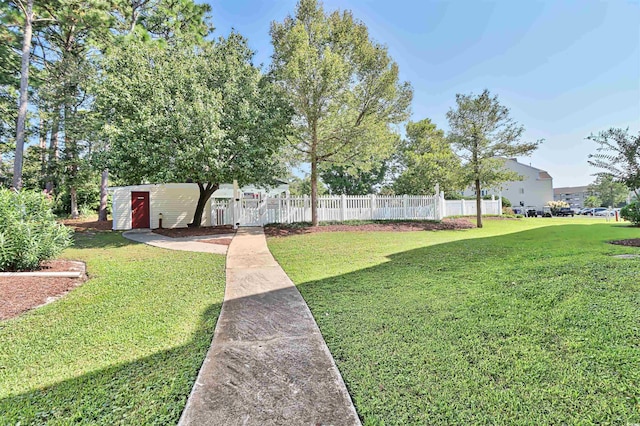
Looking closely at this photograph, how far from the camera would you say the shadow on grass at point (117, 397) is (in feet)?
6.57

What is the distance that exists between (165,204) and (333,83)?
11.1 metres

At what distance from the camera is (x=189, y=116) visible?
35.5ft

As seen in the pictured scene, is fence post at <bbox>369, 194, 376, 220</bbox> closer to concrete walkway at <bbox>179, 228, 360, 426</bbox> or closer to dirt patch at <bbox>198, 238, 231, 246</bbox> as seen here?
dirt patch at <bbox>198, 238, 231, 246</bbox>

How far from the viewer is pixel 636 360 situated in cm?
238

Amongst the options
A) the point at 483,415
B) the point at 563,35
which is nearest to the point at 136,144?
the point at 483,415

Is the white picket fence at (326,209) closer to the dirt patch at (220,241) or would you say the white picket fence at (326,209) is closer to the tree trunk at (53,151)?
the dirt patch at (220,241)

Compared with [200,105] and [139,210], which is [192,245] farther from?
[139,210]

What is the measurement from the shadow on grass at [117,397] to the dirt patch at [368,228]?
30.3 ft

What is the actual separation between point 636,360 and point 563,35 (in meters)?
11.3

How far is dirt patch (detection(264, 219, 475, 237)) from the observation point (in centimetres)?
1289

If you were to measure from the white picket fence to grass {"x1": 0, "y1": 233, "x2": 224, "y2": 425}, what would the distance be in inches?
365

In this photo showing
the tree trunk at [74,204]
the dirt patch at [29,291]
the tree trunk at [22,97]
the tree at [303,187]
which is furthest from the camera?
the tree at [303,187]

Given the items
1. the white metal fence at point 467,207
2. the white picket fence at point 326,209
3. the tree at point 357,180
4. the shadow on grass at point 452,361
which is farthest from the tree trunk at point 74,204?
the white metal fence at point 467,207

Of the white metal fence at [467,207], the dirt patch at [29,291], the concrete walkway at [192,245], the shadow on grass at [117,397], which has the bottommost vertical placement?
the shadow on grass at [117,397]
